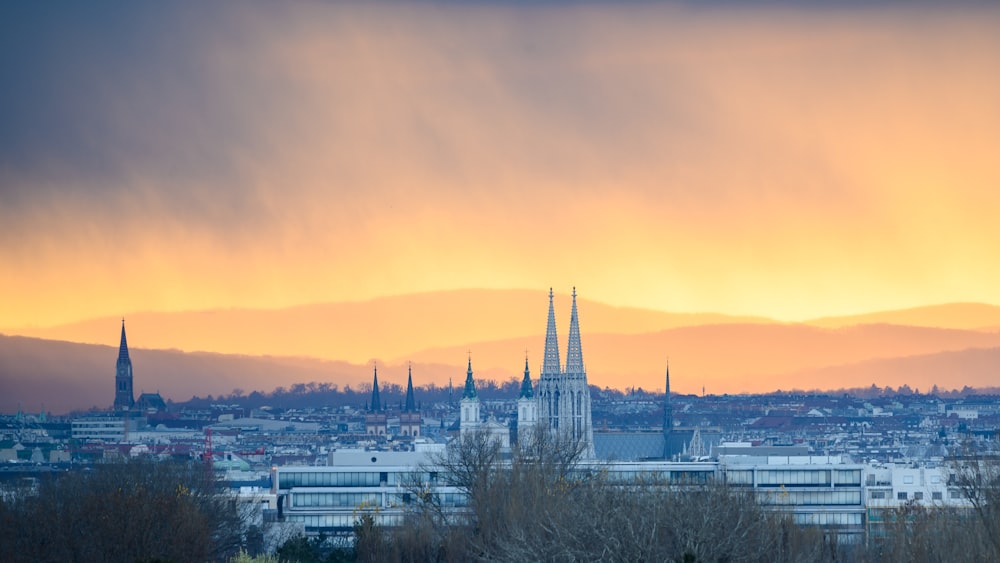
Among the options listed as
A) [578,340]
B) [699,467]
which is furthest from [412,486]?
[578,340]

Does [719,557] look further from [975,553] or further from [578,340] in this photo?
[578,340]

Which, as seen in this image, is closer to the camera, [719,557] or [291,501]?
[719,557]

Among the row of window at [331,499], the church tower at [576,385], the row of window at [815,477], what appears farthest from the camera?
the church tower at [576,385]

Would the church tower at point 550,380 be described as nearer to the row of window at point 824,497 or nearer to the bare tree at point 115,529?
the row of window at point 824,497

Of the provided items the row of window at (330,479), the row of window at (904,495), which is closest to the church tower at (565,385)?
the row of window at (904,495)

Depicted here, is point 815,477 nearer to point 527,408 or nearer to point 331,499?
point 331,499

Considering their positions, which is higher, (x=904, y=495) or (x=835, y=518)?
(x=904, y=495)

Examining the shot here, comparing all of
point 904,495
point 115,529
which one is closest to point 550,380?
point 904,495
